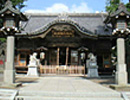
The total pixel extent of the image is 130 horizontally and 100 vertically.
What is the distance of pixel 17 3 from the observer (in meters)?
18.6

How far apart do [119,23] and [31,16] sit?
18.5m

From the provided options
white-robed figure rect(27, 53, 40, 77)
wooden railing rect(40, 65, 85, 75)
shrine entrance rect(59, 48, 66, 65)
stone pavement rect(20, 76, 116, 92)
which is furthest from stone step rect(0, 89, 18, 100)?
shrine entrance rect(59, 48, 66, 65)

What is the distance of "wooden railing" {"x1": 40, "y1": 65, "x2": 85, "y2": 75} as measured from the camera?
65.2ft

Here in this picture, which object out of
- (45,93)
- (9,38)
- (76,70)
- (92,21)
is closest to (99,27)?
(92,21)

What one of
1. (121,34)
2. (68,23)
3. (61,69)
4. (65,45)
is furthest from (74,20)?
(121,34)

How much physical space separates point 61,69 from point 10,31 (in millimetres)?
10254

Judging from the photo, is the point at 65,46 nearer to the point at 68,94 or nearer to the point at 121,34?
the point at 121,34

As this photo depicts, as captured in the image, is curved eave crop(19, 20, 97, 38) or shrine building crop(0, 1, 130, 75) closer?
curved eave crop(19, 20, 97, 38)

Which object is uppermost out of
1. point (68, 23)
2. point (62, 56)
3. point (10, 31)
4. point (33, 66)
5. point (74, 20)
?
point (74, 20)

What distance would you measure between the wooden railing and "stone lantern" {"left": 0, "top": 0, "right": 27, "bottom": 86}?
380 inches

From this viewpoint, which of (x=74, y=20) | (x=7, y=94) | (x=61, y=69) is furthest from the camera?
(x=74, y=20)

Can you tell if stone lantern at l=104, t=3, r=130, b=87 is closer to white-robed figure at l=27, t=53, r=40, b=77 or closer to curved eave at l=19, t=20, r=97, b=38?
curved eave at l=19, t=20, r=97, b=38

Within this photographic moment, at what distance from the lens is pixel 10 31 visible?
10.7m

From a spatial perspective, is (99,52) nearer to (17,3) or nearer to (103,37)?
(103,37)
